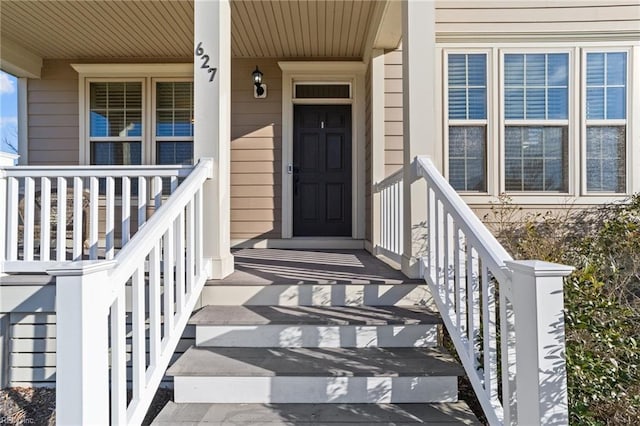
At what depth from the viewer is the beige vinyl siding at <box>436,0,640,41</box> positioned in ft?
14.8

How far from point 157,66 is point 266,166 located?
1920 mm

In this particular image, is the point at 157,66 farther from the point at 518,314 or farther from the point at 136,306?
the point at 518,314

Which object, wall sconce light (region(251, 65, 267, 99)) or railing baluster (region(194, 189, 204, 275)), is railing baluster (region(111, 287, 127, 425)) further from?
wall sconce light (region(251, 65, 267, 99))

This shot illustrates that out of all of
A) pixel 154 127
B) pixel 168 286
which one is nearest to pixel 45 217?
pixel 168 286

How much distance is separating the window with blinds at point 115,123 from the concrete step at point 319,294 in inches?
130

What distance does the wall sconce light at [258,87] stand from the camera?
4993 millimetres

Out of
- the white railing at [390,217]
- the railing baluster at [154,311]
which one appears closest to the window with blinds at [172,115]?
the white railing at [390,217]

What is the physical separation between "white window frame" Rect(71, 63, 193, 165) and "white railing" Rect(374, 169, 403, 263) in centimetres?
302

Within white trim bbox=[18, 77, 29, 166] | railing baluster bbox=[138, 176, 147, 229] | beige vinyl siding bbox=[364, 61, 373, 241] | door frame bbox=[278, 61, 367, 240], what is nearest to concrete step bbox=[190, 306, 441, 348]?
railing baluster bbox=[138, 176, 147, 229]

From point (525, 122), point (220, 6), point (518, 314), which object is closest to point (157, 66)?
point (220, 6)

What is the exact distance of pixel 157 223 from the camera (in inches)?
79.8

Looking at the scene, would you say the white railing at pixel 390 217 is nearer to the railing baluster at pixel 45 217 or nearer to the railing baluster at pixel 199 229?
the railing baluster at pixel 199 229

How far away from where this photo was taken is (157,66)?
5152mm

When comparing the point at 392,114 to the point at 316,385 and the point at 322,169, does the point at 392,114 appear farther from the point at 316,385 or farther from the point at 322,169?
the point at 316,385
